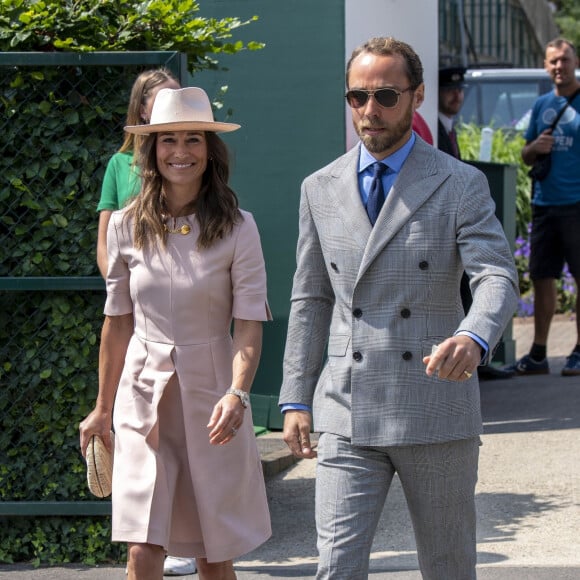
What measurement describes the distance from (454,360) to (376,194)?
71 centimetres

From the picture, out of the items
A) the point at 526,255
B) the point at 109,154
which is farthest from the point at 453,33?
the point at 109,154

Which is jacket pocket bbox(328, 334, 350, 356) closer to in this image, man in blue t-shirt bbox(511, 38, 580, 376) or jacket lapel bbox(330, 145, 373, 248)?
jacket lapel bbox(330, 145, 373, 248)

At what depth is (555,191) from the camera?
30.4 ft

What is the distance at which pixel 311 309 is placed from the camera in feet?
12.6

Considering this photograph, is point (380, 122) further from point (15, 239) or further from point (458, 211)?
point (15, 239)

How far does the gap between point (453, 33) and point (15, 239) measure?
19.5 feet

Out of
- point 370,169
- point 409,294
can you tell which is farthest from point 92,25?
point 409,294

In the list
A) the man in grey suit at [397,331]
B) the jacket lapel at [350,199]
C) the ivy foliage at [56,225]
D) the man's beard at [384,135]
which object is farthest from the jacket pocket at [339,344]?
the ivy foliage at [56,225]

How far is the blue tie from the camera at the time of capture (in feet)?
12.2

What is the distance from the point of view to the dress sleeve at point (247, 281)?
167 inches

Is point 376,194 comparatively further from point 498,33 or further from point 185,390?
point 498,33

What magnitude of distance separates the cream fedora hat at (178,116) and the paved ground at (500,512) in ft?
6.56

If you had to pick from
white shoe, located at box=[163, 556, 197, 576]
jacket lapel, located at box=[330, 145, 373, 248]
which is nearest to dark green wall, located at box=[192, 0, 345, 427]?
white shoe, located at box=[163, 556, 197, 576]

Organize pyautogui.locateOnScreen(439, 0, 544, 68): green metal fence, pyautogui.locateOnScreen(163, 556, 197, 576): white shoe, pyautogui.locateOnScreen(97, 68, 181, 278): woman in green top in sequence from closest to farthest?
1. pyautogui.locateOnScreen(97, 68, 181, 278): woman in green top
2. pyautogui.locateOnScreen(163, 556, 197, 576): white shoe
3. pyautogui.locateOnScreen(439, 0, 544, 68): green metal fence
